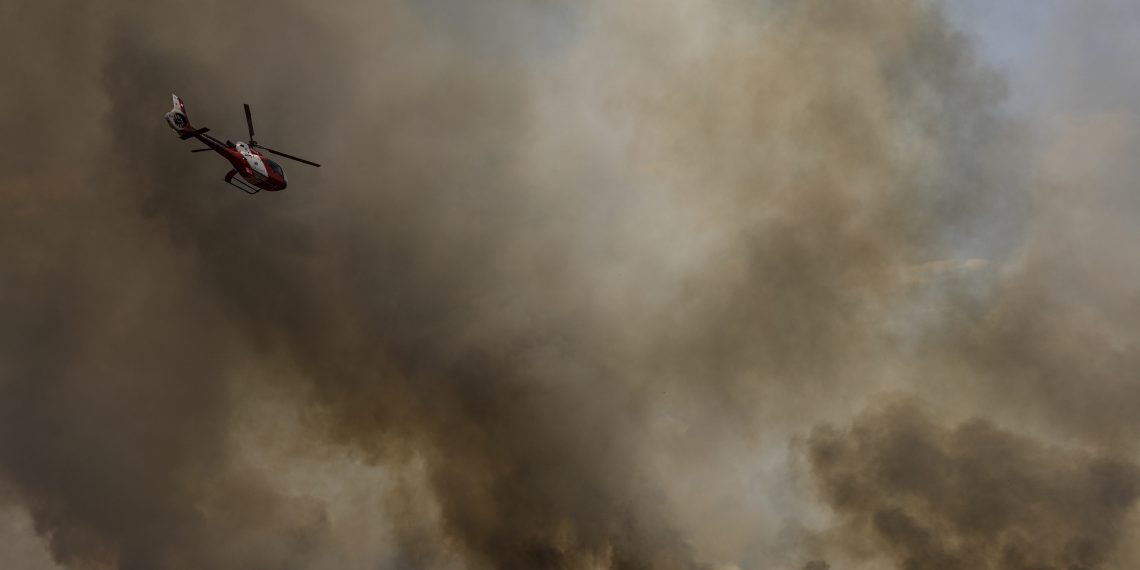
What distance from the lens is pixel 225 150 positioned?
46.4m

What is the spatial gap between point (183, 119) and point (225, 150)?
9.09 feet

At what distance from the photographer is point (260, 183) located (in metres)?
48.4

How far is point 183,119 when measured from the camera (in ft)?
146

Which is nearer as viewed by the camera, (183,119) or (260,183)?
(183,119)

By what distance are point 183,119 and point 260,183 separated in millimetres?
5571

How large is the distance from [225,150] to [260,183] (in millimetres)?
2811
